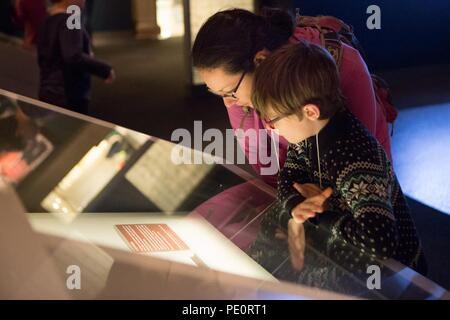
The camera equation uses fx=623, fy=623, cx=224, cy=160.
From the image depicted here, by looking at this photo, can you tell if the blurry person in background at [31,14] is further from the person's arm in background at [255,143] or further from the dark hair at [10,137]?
the person's arm in background at [255,143]

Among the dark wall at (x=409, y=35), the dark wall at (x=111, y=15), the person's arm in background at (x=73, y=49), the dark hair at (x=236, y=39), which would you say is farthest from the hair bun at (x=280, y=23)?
the dark wall at (x=111, y=15)

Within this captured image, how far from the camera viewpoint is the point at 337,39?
1.42 meters

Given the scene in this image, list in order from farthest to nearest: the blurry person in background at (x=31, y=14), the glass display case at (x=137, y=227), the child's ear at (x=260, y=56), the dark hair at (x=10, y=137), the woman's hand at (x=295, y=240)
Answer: the blurry person in background at (x=31, y=14) → the dark hair at (x=10, y=137) → the child's ear at (x=260, y=56) → the woman's hand at (x=295, y=240) → the glass display case at (x=137, y=227)

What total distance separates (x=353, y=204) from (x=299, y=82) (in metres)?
0.24

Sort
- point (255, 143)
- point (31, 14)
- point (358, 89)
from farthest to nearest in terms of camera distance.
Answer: point (31, 14)
point (255, 143)
point (358, 89)

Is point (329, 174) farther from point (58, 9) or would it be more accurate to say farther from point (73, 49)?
point (58, 9)

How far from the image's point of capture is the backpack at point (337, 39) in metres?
1.39

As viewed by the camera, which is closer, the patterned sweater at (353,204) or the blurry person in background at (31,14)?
the patterned sweater at (353,204)

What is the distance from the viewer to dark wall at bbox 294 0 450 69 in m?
5.49

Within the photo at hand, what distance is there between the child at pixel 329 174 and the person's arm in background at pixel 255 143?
12.4 inches

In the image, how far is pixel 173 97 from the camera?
5.09 metres

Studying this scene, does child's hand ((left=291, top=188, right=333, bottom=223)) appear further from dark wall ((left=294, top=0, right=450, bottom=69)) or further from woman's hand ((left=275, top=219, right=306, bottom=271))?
dark wall ((left=294, top=0, right=450, bottom=69))

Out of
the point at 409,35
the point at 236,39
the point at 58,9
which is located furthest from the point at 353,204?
the point at 409,35

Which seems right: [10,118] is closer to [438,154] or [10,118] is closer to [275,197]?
[275,197]
